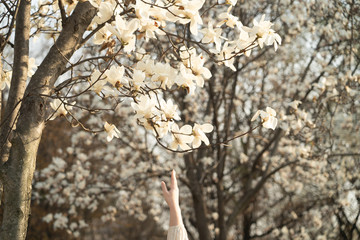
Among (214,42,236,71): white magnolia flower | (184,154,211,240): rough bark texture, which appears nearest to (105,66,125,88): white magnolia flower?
(214,42,236,71): white magnolia flower

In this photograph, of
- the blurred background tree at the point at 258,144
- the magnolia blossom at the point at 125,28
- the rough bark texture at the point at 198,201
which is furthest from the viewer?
the rough bark texture at the point at 198,201

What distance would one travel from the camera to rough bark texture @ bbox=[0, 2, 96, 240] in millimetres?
1654

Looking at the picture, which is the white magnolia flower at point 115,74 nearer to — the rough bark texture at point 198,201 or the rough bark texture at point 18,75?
the rough bark texture at point 18,75

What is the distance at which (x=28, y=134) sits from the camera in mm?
1707

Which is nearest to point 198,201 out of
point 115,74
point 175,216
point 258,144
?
point 258,144

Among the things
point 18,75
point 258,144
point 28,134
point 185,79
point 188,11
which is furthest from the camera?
point 258,144

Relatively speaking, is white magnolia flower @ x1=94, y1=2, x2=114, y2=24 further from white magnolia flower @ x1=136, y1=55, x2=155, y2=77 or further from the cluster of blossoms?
white magnolia flower @ x1=136, y1=55, x2=155, y2=77

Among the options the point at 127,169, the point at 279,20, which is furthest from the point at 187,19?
the point at 127,169

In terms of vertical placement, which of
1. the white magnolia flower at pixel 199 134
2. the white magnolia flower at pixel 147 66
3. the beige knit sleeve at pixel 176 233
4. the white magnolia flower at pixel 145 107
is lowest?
the beige knit sleeve at pixel 176 233

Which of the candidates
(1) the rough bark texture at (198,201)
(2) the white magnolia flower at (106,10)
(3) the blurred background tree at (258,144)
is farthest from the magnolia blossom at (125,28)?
(1) the rough bark texture at (198,201)

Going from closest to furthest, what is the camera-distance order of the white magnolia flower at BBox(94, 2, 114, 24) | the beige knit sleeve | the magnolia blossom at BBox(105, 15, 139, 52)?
the magnolia blossom at BBox(105, 15, 139, 52) < the white magnolia flower at BBox(94, 2, 114, 24) < the beige knit sleeve

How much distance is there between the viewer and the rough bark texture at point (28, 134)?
5.43ft

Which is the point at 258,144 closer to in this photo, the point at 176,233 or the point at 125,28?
the point at 176,233

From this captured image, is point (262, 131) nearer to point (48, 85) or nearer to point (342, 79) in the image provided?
point (342, 79)
